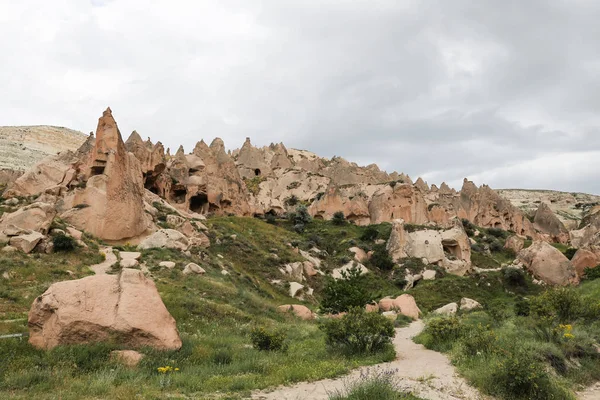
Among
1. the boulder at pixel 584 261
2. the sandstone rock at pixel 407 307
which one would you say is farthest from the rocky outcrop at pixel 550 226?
the sandstone rock at pixel 407 307

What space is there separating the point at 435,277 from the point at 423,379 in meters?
34.7

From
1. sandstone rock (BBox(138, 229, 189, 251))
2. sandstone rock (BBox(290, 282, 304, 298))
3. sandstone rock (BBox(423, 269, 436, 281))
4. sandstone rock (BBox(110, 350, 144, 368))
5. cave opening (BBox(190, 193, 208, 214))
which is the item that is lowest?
sandstone rock (BBox(423, 269, 436, 281))

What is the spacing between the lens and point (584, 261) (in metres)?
39.5

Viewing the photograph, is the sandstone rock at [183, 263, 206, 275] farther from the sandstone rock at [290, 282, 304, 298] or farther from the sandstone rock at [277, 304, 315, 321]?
the sandstone rock at [290, 282, 304, 298]

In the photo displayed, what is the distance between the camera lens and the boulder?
39.1 m

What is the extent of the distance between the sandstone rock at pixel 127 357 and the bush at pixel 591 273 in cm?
3913

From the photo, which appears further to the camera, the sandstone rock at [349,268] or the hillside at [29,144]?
the hillside at [29,144]

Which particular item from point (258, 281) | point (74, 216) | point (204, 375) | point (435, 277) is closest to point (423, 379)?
point (204, 375)

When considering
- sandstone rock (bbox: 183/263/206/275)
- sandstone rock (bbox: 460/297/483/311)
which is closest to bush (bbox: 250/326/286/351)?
sandstone rock (bbox: 183/263/206/275)

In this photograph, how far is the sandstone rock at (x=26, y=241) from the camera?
2053cm

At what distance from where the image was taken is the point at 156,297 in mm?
12562

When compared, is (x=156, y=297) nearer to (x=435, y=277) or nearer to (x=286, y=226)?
(x=435, y=277)

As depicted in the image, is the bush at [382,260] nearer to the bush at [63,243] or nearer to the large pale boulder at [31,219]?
the bush at [63,243]

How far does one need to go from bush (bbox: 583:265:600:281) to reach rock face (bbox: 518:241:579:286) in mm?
1034
